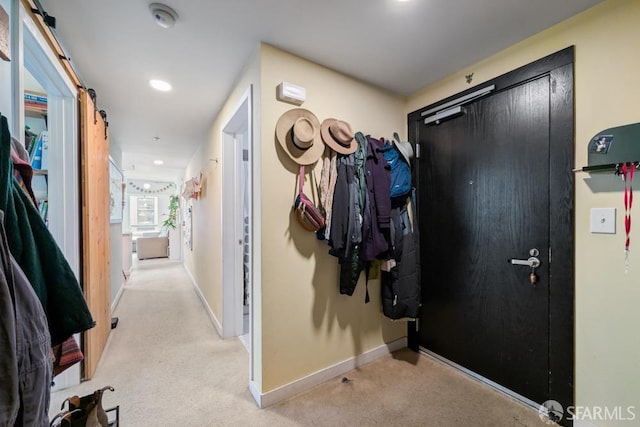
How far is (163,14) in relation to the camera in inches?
54.4

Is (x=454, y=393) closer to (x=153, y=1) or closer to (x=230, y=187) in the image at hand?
(x=230, y=187)

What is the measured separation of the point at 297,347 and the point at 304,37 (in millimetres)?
2024

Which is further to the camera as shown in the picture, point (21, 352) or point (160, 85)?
point (160, 85)

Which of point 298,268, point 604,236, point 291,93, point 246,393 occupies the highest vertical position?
point 291,93

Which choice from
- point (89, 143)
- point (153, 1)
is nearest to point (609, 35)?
point (153, 1)

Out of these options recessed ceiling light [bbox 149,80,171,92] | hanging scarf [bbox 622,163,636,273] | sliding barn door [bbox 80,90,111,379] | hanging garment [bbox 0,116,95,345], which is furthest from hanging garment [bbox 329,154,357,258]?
sliding barn door [bbox 80,90,111,379]

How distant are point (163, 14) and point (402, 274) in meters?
2.26

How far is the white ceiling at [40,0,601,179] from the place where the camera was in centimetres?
137

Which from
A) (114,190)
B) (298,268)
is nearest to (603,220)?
(298,268)

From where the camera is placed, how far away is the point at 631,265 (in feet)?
4.19

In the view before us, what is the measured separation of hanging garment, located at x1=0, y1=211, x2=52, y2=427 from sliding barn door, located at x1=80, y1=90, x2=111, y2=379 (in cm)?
158

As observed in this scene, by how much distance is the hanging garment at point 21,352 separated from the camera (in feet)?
1.85

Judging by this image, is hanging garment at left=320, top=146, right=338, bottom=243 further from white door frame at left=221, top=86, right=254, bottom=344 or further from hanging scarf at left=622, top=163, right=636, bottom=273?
hanging scarf at left=622, top=163, right=636, bottom=273

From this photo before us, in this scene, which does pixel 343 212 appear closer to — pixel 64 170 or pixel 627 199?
pixel 627 199
